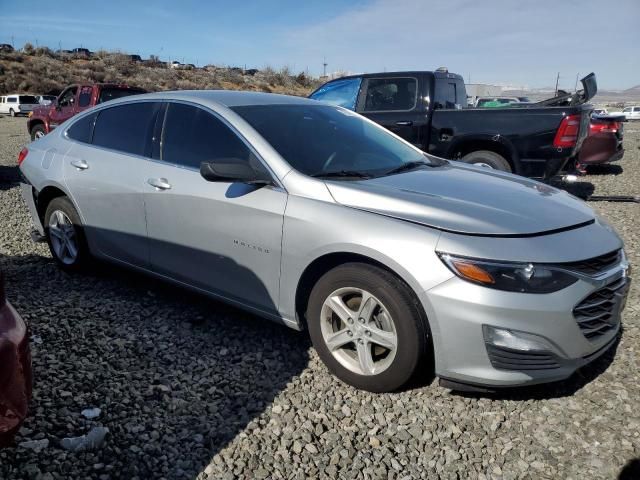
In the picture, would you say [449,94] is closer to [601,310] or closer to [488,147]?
[488,147]

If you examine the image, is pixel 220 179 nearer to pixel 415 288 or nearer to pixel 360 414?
pixel 415 288

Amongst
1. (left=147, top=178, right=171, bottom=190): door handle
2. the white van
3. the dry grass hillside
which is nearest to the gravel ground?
(left=147, top=178, right=171, bottom=190): door handle

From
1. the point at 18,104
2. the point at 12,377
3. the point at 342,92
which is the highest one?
the point at 342,92

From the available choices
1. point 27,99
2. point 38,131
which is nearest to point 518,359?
point 38,131

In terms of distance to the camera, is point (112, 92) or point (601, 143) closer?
point (601, 143)

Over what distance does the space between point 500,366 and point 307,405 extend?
1.02 meters

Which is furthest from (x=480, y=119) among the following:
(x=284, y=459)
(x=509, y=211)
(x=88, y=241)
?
(x=284, y=459)

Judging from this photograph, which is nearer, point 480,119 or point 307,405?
point 307,405

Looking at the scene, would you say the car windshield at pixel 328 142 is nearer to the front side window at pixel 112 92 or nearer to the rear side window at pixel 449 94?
the rear side window at pixel 449 94

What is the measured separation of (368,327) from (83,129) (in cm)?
316

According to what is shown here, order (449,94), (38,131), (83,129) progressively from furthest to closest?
(38,131) → (449,94) → (83,129)

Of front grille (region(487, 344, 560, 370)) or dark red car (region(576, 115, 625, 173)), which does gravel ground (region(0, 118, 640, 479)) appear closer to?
front grille (region(487, 344, 560, 370))

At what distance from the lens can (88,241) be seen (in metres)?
4.38

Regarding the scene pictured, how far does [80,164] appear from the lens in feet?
14.0
